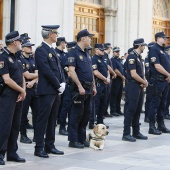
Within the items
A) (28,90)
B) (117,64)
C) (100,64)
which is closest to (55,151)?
(28,90)

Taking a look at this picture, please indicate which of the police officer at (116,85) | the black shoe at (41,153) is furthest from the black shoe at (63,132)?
the police officer at (116,85)

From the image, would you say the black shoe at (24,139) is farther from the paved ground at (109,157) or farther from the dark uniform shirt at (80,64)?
the dark uniform shirt at (80,64)

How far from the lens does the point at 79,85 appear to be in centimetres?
986

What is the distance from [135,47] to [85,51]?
4.72ft

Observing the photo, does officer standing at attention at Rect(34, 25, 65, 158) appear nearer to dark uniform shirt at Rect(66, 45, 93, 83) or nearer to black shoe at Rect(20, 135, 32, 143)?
dark uniform shirt at Rect(66, 45, 93, 83)

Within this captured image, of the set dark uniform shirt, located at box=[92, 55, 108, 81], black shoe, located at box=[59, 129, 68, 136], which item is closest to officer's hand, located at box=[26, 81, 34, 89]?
black shoe, located at box=[59, 129, 68, 136]

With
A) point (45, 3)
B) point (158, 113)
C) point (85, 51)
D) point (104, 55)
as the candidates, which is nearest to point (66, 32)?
point (45, 3)

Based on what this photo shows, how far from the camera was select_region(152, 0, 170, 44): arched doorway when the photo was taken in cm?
2336

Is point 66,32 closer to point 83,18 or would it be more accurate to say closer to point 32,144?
point 83,18

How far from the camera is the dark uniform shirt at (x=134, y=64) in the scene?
11.0m

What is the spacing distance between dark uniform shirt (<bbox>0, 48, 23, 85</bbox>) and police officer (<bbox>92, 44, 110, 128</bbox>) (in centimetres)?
499

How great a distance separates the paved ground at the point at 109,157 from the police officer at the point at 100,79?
5.81ft

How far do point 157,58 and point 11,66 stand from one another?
4.58 metres

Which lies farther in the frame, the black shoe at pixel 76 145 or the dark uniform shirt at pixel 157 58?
the dark uniform shirt at pixel 157 58
